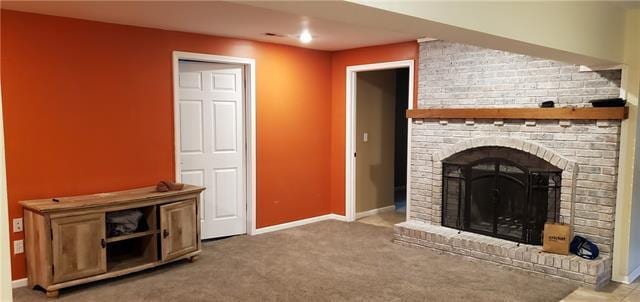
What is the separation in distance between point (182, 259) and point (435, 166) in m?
2.63

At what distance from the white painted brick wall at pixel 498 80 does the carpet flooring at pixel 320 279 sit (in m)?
1.53

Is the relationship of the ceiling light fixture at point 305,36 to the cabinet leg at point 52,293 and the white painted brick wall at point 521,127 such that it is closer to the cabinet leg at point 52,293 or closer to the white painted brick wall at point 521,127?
the white painted brick wall at point 521,127

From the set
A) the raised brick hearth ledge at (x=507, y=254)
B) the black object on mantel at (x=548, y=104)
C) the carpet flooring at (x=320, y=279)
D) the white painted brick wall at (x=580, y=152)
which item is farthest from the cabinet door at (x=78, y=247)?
the black object on mantel at (x=548, y=104)

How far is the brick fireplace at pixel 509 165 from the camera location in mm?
3885

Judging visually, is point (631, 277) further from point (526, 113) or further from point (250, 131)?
point (250, 131)

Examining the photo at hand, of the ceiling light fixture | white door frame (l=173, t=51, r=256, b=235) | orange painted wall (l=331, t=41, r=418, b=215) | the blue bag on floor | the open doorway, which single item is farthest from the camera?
the open doorway

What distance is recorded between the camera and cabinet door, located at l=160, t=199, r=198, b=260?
13.3 feet

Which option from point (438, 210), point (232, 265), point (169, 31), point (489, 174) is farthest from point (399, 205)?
point (169, 31)

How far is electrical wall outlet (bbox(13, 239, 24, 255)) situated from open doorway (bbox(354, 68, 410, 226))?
366 centimetres

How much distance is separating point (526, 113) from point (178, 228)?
10.5ft

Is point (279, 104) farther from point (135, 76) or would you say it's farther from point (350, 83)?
point (135, 76)

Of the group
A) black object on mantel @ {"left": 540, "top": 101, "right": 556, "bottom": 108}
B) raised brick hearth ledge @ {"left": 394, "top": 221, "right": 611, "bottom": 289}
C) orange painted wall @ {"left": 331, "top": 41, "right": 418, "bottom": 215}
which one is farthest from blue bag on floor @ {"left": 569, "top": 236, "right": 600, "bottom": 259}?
orange painted wall @ {"left": 331, "top": 41, "right": 418, "bottom": 215}

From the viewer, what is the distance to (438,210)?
16.0 ft

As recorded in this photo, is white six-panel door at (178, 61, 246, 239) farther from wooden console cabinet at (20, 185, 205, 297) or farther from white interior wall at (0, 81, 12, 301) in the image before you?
white interior wall at (0, 81, 12, 301)
